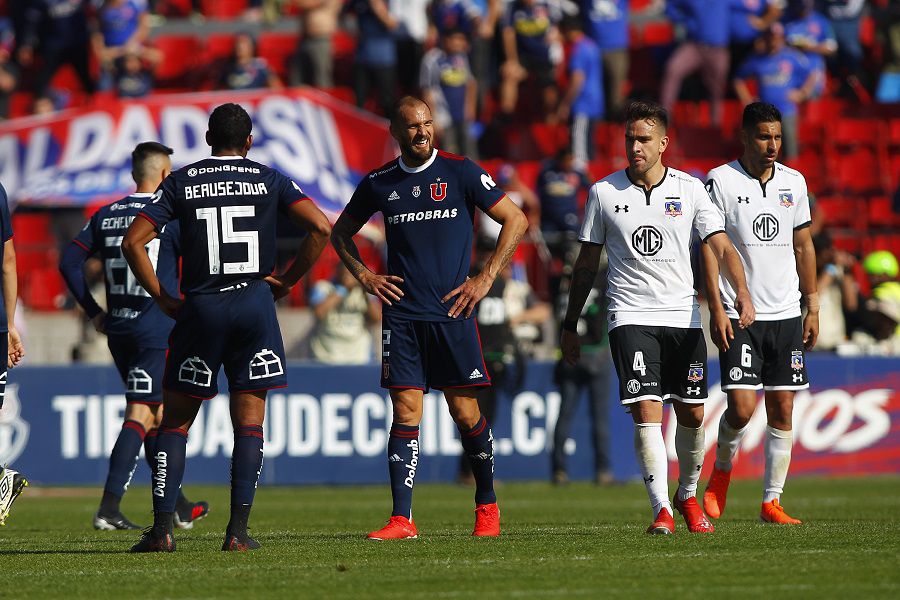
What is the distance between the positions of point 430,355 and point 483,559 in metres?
1.55

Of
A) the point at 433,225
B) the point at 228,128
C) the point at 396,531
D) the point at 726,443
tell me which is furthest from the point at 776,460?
the point at 228,128

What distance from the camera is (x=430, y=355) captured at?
28.3 ft

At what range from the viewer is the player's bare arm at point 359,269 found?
8578mm

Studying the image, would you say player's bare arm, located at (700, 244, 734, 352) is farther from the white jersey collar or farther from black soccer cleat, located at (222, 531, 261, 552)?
black soccer cleat, located at (222, 531, 261, 552)

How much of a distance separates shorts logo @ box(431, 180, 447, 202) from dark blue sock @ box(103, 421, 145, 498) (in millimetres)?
3127

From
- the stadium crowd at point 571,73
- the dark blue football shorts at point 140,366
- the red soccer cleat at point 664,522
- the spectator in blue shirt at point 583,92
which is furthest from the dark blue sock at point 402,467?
the spectator in blue shirt at point 583,92

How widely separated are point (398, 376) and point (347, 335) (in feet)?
30.1

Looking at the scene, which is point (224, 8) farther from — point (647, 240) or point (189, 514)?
point (647, 240)

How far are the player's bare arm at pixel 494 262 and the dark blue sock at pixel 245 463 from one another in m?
1.33

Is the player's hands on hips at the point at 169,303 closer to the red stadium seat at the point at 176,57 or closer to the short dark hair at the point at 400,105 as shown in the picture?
the short dark hair at the point at 400,105

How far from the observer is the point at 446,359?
28.2ft

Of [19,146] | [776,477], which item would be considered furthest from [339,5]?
[776,477]

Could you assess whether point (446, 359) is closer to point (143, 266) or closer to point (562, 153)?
point (143, 266)

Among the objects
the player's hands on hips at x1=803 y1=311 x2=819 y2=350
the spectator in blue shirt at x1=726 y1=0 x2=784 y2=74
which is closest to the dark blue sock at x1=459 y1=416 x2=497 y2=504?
the player's hands on hips at x1=803 y1=311 x2=819 y2=350
